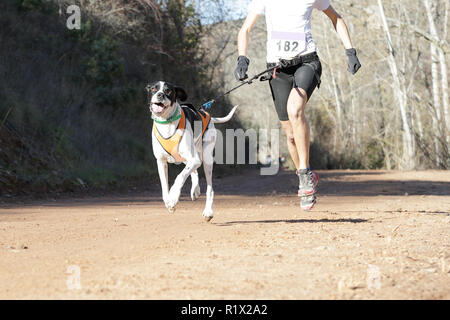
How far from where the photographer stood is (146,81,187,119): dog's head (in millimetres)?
7000

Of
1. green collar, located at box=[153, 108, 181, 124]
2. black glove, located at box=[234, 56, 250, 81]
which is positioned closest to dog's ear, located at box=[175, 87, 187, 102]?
green collar, located at box=[153, 108, 181, 124]

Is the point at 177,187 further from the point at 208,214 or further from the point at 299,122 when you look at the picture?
the point at 299,122

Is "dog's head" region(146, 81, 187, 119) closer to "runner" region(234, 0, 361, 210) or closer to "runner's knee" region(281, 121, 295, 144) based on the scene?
"runner" region(234, 0, 361, 210)

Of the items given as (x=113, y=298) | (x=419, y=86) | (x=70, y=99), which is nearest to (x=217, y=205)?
(x=113, y=298)

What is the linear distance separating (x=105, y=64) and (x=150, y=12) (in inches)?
160

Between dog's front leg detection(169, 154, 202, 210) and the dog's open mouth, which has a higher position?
the dog's open mouth

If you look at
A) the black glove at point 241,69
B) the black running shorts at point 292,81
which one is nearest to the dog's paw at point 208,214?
the black running shorts at point 292,81

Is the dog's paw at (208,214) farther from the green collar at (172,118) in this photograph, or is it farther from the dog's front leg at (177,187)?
the green collar at (172,118)

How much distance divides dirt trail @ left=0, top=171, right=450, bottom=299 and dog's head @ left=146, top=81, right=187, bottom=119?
1276 mm

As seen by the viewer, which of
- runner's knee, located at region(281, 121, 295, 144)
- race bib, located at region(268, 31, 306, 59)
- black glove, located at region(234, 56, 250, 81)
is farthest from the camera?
runner's knee, located at region(281, 121, 295, 144)

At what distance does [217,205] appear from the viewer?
1091 centimetres

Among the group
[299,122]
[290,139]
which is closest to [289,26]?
[299,122]

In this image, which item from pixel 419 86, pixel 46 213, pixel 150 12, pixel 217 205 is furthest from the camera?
pixel 419 86
